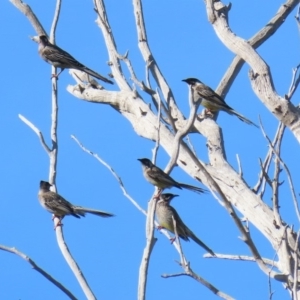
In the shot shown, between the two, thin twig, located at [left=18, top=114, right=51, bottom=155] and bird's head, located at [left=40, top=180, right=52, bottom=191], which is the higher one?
bird's head, located at [left=40, top=180, right=52, bottom=191]

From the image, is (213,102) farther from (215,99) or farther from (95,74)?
(95,74)

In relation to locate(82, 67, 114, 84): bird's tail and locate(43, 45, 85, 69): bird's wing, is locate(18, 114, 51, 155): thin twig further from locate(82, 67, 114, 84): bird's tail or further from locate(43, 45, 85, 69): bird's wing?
locate(43, 45, 85, 69): bird's wing

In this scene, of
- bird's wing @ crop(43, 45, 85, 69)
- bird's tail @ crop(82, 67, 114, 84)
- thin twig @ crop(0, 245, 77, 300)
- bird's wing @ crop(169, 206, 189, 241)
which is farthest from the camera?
bird's wing @ crop(43, 45, 85, 69)

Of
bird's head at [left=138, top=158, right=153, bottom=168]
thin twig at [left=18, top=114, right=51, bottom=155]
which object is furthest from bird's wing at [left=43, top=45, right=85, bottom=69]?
thin twig at [left=18, top=114, right=51, bottom=155]

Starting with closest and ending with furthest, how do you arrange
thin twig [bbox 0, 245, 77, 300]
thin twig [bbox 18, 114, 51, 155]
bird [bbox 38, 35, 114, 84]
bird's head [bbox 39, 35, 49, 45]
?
1. thin twig [bbox 0, 245, 77, 300]
2. thin twig [bbox 18, 114, 51, 155]
3. bird's head [bbox 39, 35, 49, 45]
4. bird [bbox 38, 35, 114, 84]

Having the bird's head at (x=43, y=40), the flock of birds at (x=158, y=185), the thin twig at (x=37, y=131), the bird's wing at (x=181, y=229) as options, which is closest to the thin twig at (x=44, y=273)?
the thin twig at (x=37, y=131)

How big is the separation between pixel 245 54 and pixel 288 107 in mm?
892

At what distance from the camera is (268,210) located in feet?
25.0

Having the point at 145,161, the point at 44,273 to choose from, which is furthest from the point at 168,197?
the point at 44,273

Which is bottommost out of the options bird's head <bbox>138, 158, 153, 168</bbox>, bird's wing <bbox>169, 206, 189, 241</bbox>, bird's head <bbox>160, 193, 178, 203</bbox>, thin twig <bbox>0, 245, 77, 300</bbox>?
thin twig <bbox>0, 245, 77, 300</bbox>

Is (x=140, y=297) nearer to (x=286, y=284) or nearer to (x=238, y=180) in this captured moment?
(x=286, y=284)

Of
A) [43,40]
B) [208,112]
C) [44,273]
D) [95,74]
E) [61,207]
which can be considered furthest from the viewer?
[43,40]

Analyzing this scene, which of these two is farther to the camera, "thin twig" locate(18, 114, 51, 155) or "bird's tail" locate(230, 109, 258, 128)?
"bird's tail" locate(230, 109, 258, 128)

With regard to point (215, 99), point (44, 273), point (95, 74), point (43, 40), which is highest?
point (43, 40)
